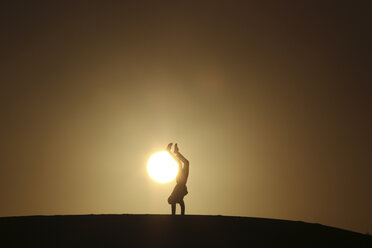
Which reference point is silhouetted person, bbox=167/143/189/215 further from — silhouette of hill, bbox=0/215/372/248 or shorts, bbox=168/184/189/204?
silhouette of hill, bbox=0/215/372/248

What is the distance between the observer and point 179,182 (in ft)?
95.7

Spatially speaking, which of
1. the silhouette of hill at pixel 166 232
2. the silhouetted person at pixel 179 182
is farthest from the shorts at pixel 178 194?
the silhouette of hill at pixel 166 232

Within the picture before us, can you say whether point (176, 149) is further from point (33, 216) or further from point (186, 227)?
point (33, 216)

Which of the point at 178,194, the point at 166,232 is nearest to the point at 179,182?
the point at 178,194

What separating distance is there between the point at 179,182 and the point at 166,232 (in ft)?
16.2

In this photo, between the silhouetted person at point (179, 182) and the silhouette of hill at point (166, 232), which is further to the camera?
the silhouetted person at point (179, 182)

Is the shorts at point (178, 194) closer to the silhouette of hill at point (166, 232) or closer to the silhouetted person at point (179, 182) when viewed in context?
the silhouetted person at point (179, 182)

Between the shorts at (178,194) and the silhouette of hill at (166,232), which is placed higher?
the shorts at (178,194)

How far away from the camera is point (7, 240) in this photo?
23.5 metres

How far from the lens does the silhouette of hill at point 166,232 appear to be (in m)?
23.5

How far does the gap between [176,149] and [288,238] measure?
6945 mm

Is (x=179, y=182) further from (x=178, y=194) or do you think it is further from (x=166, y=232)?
(x=166, y=232)

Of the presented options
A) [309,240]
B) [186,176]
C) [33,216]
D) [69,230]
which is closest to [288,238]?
[309,240]

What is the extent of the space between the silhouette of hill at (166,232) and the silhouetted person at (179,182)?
185 cm
